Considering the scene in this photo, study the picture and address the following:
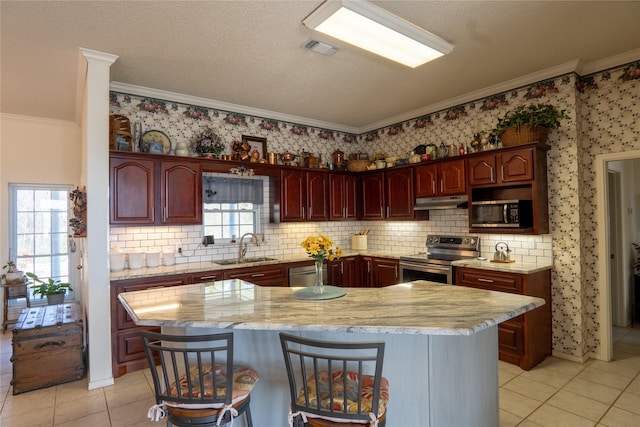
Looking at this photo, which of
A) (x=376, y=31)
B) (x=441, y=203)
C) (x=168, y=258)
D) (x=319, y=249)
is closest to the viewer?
(x=319, y=249)

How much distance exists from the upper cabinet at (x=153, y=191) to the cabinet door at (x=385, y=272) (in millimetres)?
2535

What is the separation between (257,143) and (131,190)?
6.12 ft

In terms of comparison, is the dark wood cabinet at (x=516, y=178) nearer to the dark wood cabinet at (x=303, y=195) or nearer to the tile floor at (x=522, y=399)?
the tile floor at (x=522, y=399)

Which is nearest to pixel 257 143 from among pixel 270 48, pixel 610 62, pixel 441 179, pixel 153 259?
pixel 270 48

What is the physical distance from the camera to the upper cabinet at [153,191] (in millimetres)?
3611

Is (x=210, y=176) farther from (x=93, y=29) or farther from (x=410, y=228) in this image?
(x=410, y=228)

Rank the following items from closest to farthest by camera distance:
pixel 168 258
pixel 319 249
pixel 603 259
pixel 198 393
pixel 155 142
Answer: pixel 198 393 → pixel 319 249 → pixel 603 259 → pixel 155 142 → pixel 168 258

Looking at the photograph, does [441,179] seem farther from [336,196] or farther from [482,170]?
[336,196]

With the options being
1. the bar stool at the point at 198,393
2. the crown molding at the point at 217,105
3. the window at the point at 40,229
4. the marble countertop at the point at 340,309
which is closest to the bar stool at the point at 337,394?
the marble countertop at the point at 340,309

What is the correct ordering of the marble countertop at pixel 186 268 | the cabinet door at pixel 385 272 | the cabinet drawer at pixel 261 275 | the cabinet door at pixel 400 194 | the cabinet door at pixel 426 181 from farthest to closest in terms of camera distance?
the cabinet door at pixel 400 194 < the cabinet door at pixel 385 272 < the cabinet door at pixel 426 181 < the cabinet drawer at pixel 261 275 < the marble countertop at pixel 186 268

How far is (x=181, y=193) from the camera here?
13.1 feet

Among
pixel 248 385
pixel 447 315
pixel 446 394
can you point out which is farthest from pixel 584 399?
pixel 248 385

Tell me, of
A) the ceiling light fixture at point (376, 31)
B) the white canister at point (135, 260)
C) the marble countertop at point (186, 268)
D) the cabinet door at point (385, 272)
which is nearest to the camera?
the ceiling light fixture at point (376, 31)

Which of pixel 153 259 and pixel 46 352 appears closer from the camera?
pixel 46 352
